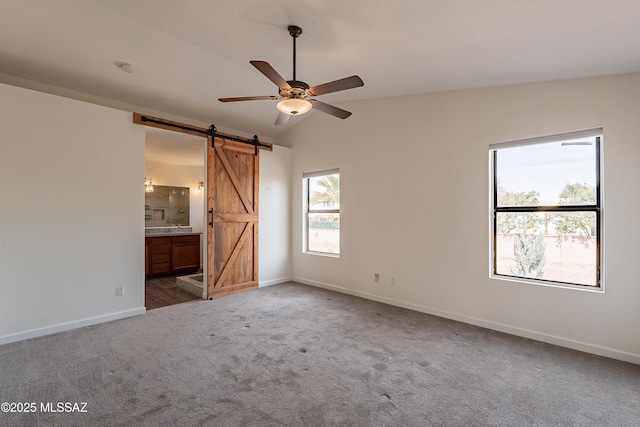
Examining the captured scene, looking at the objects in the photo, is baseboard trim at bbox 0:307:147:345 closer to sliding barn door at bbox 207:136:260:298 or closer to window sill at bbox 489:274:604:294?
sliding barn door at bbox 207:136:260:298

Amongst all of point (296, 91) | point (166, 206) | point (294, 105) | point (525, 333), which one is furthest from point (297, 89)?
point (166, 206)

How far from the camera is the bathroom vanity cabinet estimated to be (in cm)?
577

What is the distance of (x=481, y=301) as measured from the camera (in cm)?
351

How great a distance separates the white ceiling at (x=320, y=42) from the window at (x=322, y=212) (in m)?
1.88

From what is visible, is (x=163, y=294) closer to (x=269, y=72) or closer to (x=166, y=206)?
(x=166, y=206)

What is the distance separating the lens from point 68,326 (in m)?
3.32

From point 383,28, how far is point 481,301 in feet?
10.6

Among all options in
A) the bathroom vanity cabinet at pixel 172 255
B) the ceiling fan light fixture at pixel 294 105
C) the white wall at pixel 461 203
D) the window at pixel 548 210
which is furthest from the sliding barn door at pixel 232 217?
the window at pixel 548 210

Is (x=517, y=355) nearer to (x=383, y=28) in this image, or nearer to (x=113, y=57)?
(x=383, y=28)

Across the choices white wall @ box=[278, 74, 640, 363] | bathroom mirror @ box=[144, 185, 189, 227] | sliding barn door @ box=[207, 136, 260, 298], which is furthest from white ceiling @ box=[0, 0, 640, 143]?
bathroom mirror @ box=[144, 185, 189, 227]

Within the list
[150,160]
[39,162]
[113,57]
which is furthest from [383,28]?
[150,160]

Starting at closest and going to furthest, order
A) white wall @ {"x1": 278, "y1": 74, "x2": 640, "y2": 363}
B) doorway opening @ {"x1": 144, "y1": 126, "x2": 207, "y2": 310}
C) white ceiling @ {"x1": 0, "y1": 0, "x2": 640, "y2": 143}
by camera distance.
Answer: white ceiling @ {"x1": 0, "y1": 0, "x2": 640, "y2": 143} → white wall @ {"x1": 278, "y1": 74, "x2": 640, "y2": 363} → doorway opening @ {"x1": 144, "y1": 126, "x2": 207, "y2": 310}

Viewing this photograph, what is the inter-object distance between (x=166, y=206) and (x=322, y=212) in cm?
405

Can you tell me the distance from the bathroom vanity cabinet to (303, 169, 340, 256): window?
8.71 ft
